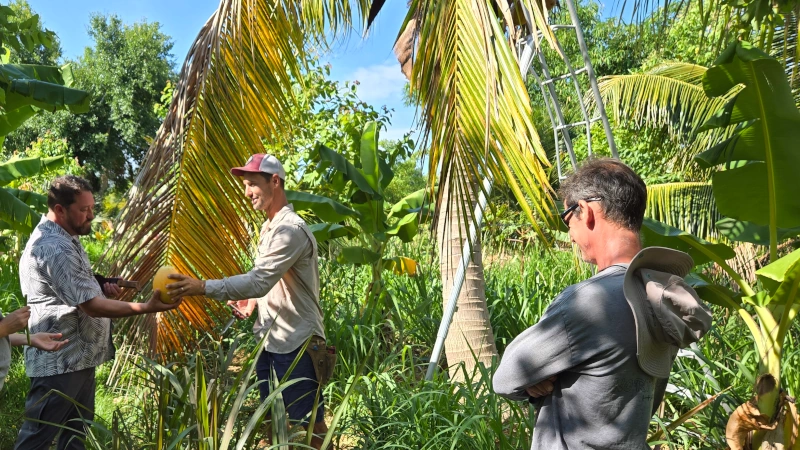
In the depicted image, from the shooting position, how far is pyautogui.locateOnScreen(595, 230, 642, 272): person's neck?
7.49 ft

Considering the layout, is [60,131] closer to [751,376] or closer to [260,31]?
[260,31]

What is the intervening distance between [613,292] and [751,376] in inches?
128

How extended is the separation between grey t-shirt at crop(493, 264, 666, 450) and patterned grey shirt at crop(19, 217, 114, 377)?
2.70 metres

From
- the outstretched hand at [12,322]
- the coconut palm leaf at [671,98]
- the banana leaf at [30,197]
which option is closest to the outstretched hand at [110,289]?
the outstretched hand at [12,322]

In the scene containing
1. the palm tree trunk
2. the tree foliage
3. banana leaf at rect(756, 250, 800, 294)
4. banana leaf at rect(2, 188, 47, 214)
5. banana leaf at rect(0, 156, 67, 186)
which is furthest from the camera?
the tree foliage

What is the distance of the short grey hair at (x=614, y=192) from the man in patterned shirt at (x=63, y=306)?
2592mm

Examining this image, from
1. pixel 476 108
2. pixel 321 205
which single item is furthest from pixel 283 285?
pixel 321 205

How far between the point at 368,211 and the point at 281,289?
12.8 ft

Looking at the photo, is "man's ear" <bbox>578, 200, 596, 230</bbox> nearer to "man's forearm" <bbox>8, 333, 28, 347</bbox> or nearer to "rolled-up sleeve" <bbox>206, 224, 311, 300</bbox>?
"rolled-up sleeve" <bbox>206, 224, 311, 300</bbox>

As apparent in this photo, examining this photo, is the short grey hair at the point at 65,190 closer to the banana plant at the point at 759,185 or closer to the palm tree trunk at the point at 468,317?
the palm tree trunk at the point at 468,317

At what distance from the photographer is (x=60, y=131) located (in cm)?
3584

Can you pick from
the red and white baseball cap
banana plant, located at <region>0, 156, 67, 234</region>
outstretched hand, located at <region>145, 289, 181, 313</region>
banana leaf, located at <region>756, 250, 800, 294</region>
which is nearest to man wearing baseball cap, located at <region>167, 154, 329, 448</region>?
the red and white baseball cap

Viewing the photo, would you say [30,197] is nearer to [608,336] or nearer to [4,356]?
[4,356]

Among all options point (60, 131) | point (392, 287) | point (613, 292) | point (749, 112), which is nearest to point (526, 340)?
point (613, 292)
